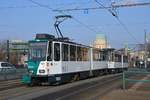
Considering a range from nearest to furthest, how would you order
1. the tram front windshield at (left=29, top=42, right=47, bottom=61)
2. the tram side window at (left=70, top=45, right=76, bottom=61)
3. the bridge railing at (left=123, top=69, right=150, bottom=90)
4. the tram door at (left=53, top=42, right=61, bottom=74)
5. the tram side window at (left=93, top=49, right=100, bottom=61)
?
the bridge railing at (left=123, top=69, right=150, bottom=90)
the tram front windshield at (left=29, top=42, right=47, bottom=61)
the tram door at (left=53, top=42, right=61, bottom=74)
the tram side window at (left=70, top=45, right=76, bottom=61)
the tram side window at (left=93, top=49, right=100, bottom=61)

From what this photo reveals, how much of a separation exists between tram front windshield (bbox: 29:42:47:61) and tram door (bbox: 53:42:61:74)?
0.85 metres

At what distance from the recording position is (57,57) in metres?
29.5

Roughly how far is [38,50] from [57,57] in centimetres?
152

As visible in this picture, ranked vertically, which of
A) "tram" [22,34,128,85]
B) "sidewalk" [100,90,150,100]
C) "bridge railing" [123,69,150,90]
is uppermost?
"tram" [22,34,128,85]

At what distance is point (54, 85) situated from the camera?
98.3ft

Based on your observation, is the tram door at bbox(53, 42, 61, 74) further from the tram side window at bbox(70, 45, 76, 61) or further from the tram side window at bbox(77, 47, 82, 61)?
the tram side window at bbox(77, 47, 82, 61)

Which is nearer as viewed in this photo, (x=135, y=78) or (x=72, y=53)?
(x=135, y=78)

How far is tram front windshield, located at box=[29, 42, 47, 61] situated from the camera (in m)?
28.7

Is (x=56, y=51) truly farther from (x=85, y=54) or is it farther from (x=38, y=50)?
(x=85, y=54)

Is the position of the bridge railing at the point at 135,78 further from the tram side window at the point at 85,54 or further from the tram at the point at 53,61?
the tram side window at the point at 85,54

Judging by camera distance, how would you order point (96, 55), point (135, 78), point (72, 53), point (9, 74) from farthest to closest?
point (96, 55)
point (9, 74)
point (72, 53)
point (135, 78)

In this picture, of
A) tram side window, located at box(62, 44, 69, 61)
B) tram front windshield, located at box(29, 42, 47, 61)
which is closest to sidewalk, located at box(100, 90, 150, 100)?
tram front windshield, located at box(29, 42, 47, 61)

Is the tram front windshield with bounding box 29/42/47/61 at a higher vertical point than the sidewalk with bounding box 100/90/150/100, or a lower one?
higher

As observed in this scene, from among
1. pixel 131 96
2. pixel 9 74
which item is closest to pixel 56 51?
pixel 131 96
